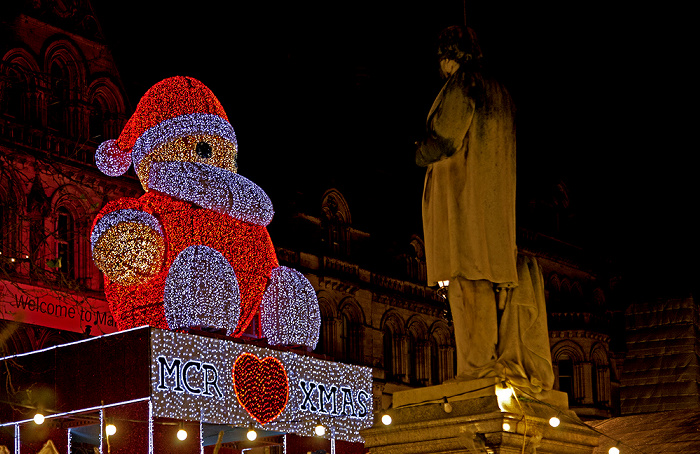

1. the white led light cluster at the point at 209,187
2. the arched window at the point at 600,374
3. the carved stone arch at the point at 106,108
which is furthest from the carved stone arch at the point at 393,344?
the white led light cluster at the point at 209,187

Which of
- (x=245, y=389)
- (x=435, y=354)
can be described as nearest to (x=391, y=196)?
(x=435, y=354)

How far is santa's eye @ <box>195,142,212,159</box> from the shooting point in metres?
18.5

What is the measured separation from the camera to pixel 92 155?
2691cm

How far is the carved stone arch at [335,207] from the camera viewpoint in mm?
36438

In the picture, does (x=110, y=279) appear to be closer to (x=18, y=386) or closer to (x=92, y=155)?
(x=18, y=386)

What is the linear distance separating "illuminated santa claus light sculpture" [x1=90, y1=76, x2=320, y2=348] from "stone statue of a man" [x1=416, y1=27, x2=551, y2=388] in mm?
11303

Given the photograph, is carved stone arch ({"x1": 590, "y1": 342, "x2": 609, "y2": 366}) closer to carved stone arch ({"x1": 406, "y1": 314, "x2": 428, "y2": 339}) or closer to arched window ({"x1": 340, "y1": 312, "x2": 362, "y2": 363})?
carved stone arch ({"x1": 406, "y1": 314, "x2": 428, "y2": 339})

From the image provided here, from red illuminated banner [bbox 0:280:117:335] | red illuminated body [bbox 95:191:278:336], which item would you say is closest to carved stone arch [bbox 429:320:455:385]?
red illuminated banner [bbox 0:280:117:335]

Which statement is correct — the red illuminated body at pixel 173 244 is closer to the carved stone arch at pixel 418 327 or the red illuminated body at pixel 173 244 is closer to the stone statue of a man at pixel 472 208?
the stone statue of a man at pixel 472 208

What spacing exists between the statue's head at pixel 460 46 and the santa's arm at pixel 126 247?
11.4 meters

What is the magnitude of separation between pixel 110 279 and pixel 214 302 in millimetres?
1585

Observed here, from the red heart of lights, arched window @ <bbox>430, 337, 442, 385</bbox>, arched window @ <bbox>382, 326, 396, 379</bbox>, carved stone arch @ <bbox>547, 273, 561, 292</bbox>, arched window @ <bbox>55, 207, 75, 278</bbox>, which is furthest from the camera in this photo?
carved stone arch @ <bbox>547, 273, 561, 292</bbox>

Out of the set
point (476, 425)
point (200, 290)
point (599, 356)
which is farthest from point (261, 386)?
point (599, 356)

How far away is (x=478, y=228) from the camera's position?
6586 mm
